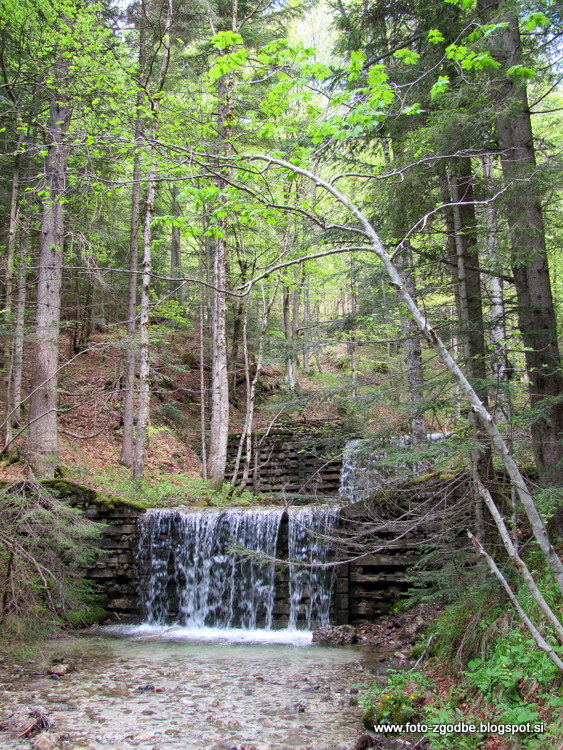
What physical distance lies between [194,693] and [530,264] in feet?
18.2

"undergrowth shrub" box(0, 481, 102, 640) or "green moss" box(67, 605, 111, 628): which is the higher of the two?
"undergrowth shrub" box(0, 481, 102, 640)

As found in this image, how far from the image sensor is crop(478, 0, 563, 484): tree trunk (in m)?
4.91

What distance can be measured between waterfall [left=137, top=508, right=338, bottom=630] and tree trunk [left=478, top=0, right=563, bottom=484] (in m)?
4.00

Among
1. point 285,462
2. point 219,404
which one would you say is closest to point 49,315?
point 219,404

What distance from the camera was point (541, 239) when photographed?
5113 mm

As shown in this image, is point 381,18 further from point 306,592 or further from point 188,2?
point 306,592

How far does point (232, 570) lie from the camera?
8773 millimetres

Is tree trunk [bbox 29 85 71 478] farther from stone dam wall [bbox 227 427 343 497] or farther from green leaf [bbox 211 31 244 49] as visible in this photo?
green leaf [bbox 211 31 244 49]

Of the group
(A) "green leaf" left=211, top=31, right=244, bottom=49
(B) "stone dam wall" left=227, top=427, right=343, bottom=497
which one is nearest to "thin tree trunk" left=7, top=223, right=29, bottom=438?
(B) "stone dam wall" left=227, top=427, right=343, bottom=497

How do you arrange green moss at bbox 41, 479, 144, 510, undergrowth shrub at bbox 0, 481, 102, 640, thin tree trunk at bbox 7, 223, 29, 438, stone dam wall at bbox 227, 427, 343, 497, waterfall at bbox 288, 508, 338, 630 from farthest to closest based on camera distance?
stone dam wall at bbox 227, 427, 343, 497, thin tree trunk at bbox 7, 223, 29, 438, green moss at bbox 41, 479, 144, 510, waterfall at bbox 288, 508, 338, 630, undergrowth shrub at bbox 0, 481, 102, 640

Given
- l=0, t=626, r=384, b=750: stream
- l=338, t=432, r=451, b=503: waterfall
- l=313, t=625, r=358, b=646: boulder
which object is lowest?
l=313, t=625, r=358, b=646: boulder

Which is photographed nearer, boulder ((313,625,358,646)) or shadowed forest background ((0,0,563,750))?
shadowed forest background ((0,0,563,750))

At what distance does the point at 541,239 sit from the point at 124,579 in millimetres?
8349

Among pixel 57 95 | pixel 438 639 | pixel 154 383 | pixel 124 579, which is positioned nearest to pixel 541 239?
pixel 438 639
